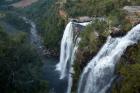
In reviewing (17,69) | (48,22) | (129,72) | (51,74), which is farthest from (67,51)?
(129,72)

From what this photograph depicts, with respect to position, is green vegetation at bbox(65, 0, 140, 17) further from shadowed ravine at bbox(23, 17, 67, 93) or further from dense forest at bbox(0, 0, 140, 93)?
shadowed ravine at bbox(23, 17, 67, 93)

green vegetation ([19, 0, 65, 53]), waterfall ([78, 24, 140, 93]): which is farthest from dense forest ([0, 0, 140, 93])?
waterfall ([78, 24, 140, 93])

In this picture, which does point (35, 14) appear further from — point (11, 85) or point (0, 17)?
point (11, 85)

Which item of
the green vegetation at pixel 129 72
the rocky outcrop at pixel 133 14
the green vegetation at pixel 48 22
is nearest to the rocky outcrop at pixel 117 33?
the rocky outcrop at pixel 133 14

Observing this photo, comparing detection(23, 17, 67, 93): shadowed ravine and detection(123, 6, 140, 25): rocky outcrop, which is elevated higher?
detection(123, 6, 140, 25): rocky outcrop

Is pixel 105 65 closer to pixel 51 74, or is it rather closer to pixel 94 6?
pixel 51 74

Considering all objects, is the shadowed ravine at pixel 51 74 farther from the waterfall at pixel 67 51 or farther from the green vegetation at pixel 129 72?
the green vegetation at pixel 129 72

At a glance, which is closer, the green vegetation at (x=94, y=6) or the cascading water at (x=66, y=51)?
the cascading water at (x=66, y=51)
